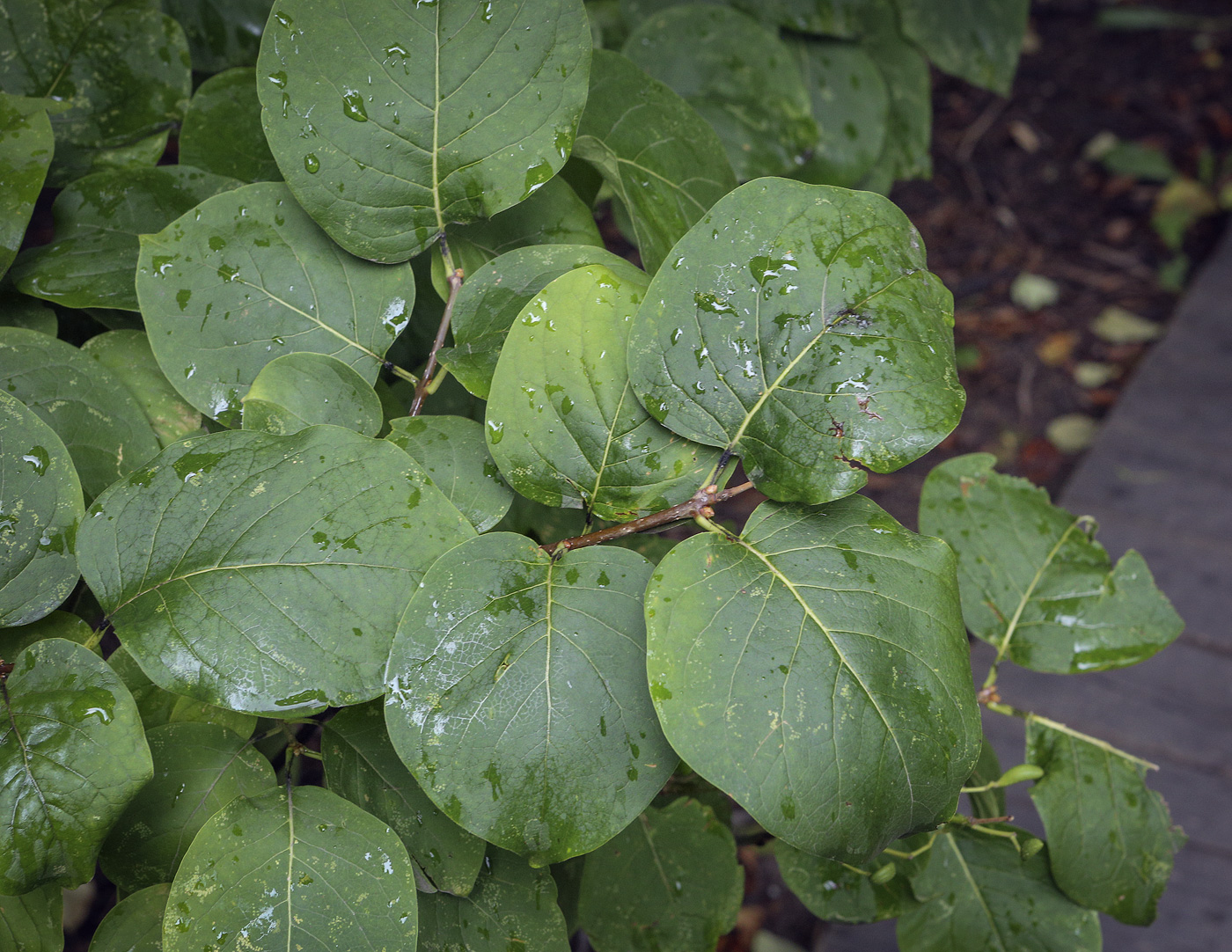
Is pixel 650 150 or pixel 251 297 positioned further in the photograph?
pixel 650 150

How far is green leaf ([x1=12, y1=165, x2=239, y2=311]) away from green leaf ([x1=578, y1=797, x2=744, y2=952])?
70 cm

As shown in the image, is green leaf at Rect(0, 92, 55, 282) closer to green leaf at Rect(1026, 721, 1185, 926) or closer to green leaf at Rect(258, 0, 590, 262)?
green leaf at Rect(258, 0, 590, 262)

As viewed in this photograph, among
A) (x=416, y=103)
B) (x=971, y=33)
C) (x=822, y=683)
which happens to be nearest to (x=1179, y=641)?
(x=971, y=33)

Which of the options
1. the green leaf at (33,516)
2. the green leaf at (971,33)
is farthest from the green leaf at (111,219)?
the green leaf at (971,33)

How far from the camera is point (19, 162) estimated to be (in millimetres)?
644

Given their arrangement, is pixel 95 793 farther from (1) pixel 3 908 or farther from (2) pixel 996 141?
(2) pixel 996 141

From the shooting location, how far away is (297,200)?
2.03 feet

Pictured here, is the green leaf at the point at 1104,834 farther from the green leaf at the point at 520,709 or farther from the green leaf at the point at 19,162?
the green leaf at the point at 19,162

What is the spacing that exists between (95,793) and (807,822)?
17.9 inches

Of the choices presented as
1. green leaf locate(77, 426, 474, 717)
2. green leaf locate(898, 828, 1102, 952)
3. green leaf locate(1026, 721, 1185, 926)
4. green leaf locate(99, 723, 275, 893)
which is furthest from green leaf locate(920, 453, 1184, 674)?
green leaf locate(99, 723, 275, 893)

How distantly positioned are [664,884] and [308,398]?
609 millimetres

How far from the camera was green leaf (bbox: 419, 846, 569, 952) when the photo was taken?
2.13 feet

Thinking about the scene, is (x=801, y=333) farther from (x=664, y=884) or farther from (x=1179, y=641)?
(x=1179, y=641)

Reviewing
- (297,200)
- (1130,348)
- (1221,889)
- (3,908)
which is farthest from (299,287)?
(1130,348)
